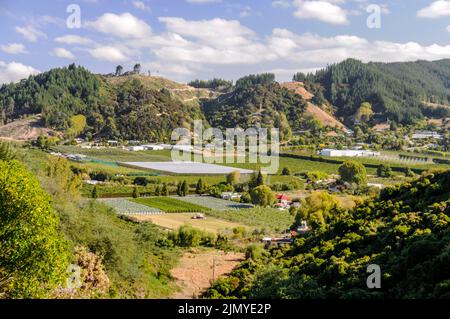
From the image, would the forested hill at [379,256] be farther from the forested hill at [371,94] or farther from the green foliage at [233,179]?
the forested hill at [371,94]

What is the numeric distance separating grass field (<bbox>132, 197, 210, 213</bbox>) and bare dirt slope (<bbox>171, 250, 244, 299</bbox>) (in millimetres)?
13616

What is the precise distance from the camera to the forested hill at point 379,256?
491 inches

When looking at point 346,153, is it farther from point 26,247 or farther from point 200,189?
point 26,247

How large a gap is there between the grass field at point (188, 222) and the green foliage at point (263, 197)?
8.66 metres

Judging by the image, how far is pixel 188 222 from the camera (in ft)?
129

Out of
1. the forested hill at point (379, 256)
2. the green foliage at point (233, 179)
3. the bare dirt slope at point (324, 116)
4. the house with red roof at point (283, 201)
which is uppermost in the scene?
the bare dirt slope at point (324, 116)

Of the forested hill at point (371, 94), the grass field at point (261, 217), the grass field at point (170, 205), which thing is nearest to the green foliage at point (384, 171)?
the grass field at point (261, 217)

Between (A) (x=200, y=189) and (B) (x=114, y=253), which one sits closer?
(B) (x=114, y=253)

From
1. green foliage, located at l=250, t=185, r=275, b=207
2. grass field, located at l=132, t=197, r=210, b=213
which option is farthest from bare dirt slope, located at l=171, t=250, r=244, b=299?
green foliage, located at l=250, t=185, r=275, b=207

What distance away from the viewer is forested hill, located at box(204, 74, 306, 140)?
134 meters

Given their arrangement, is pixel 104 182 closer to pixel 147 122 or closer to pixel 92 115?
pixel 147 122

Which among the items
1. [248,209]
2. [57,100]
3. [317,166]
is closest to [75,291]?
[248,209]

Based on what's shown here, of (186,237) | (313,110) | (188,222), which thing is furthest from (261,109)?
(186,237)

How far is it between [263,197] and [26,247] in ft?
127
